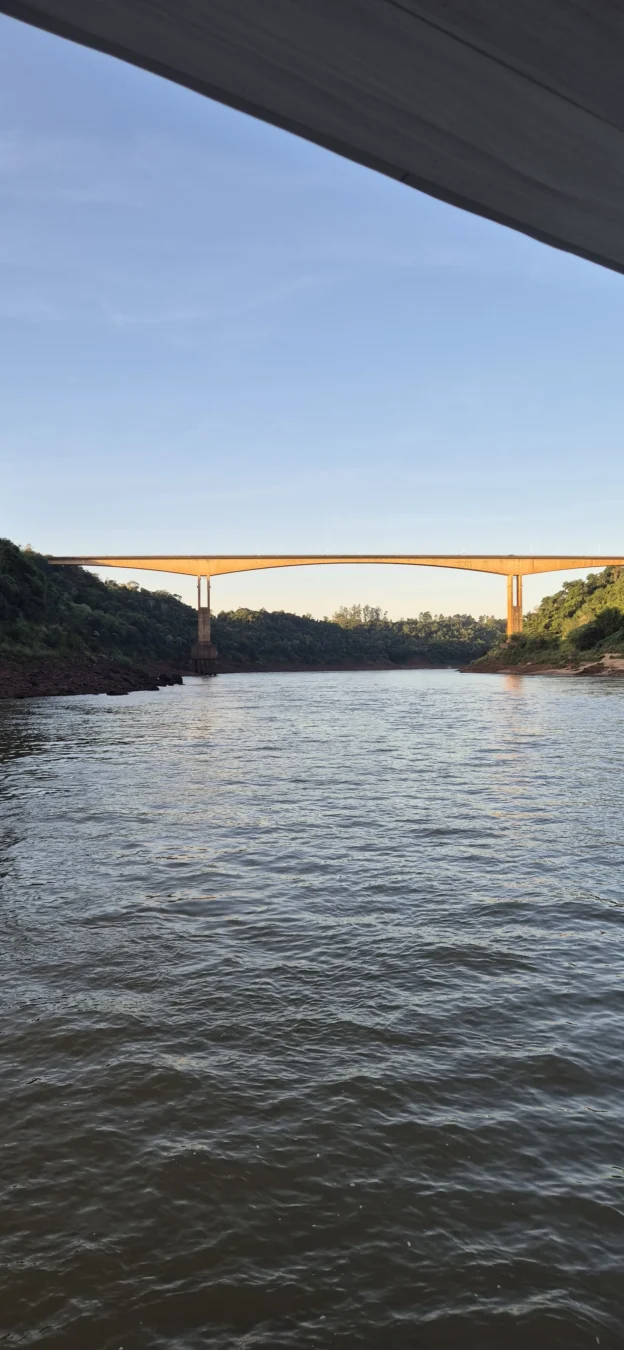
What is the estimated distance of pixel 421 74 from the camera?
4.96 ft

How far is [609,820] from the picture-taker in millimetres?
11227

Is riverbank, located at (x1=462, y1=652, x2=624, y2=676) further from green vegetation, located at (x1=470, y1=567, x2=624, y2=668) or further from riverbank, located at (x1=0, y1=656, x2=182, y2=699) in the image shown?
riverbank, located at (x1=0, y1=656, x2=182, y2=699)

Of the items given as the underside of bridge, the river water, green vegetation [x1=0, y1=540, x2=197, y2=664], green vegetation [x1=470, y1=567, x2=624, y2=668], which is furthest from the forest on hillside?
the underside of bridge

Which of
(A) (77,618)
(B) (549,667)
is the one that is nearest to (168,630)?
(A) (77,618)

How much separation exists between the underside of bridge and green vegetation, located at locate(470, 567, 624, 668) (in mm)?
72651

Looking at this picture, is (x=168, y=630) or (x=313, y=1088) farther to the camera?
(x=168, y=630)

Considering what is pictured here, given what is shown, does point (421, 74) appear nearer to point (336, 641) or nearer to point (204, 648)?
point (204, 648)

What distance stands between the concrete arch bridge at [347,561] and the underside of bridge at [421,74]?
94.7 meters

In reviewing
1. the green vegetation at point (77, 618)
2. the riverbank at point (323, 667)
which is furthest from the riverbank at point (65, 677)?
the riverbank at point (323, 667)

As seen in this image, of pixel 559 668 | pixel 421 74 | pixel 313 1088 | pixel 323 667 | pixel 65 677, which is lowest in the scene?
pixel 313 1088

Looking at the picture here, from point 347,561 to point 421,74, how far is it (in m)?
101

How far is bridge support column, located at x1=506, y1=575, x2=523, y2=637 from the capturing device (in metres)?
97.2

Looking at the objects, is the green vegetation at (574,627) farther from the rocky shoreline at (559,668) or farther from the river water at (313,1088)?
the river water at (313,1088)

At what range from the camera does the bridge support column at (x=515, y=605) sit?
319ft
